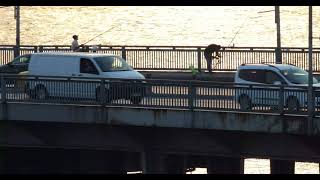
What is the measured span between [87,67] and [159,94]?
5.53 metres

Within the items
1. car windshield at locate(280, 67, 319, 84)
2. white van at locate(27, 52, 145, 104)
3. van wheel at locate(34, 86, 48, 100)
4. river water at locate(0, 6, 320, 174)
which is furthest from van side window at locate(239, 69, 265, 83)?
river water at locate(0, 6, 320, 174)

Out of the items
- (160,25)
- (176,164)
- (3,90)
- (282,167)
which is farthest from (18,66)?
(160,25)

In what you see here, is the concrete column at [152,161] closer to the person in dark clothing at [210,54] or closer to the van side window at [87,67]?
the van side window at [87,67]

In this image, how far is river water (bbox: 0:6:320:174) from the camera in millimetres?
67625

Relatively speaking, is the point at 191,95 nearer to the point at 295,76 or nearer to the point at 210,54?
the point at 295,76

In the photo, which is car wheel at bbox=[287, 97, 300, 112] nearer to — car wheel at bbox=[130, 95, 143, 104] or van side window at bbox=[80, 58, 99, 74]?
car wheel at bbox=[130, 95, 143, 104]

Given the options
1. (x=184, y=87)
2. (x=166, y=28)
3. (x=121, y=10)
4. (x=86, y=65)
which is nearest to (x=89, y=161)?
(x=86, y=65)

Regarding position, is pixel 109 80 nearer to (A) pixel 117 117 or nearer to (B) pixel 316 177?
(A) pixel 117 117

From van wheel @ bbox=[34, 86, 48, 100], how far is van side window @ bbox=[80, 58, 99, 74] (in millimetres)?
3337

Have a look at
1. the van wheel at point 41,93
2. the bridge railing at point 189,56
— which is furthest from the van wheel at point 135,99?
the bridge railing at point 189,56

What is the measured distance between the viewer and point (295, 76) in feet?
101

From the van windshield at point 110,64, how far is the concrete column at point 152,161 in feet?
15.4

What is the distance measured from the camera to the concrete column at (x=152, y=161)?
2812 centimetres

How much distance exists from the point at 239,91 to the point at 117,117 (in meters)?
3.11
